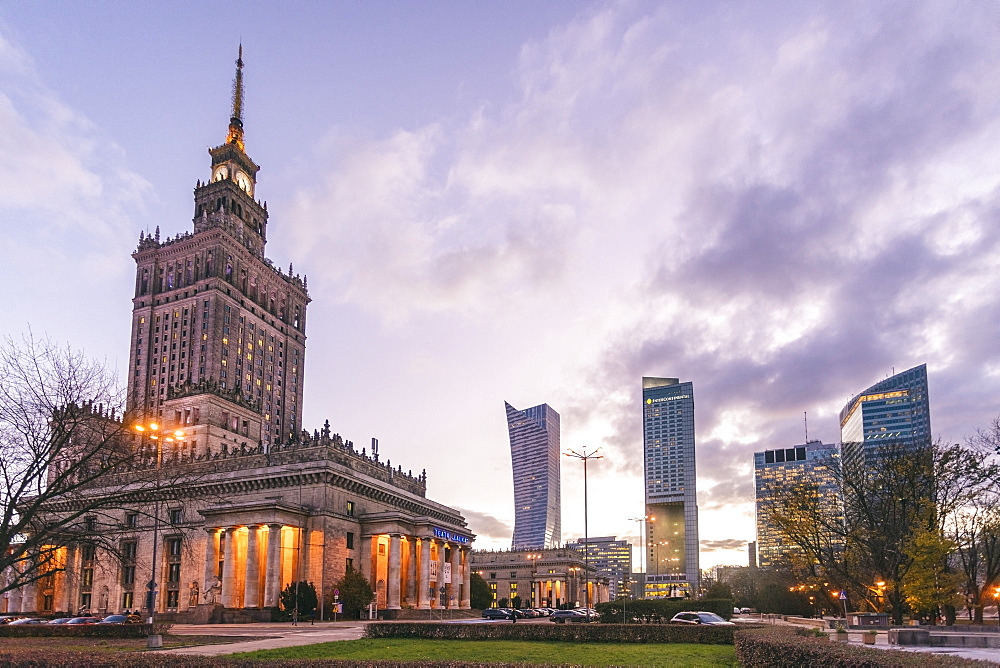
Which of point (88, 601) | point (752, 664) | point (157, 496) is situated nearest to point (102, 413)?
point (157, 496)

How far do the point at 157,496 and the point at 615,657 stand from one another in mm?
21695

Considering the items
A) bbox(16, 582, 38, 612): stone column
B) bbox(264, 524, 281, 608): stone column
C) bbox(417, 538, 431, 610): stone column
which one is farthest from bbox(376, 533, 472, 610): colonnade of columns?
bbox(16, 582, 38, 612): stone column

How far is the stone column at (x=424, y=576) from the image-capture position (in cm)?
9112

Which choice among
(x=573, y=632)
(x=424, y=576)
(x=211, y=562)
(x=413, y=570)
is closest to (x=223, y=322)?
(x=211, y=562)

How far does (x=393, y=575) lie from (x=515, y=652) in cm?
6002

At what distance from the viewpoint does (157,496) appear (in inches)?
1340

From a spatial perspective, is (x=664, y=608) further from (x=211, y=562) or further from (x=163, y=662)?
(x=163, y=662)

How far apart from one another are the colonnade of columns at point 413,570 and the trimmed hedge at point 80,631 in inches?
1744

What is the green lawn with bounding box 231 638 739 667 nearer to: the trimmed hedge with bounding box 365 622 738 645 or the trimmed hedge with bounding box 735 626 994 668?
the trimmed hedge with bounding box 365 622 738 645

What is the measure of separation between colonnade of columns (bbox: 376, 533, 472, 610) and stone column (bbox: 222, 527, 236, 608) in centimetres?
1652

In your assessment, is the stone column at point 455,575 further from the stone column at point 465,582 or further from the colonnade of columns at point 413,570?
the stone column at point 465,582

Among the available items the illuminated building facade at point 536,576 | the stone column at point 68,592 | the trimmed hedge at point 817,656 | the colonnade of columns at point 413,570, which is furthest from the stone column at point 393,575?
the illuminated building facade at point 536,576

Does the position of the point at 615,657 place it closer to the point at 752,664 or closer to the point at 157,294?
the point at 752,664

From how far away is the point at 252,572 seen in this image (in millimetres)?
79938
